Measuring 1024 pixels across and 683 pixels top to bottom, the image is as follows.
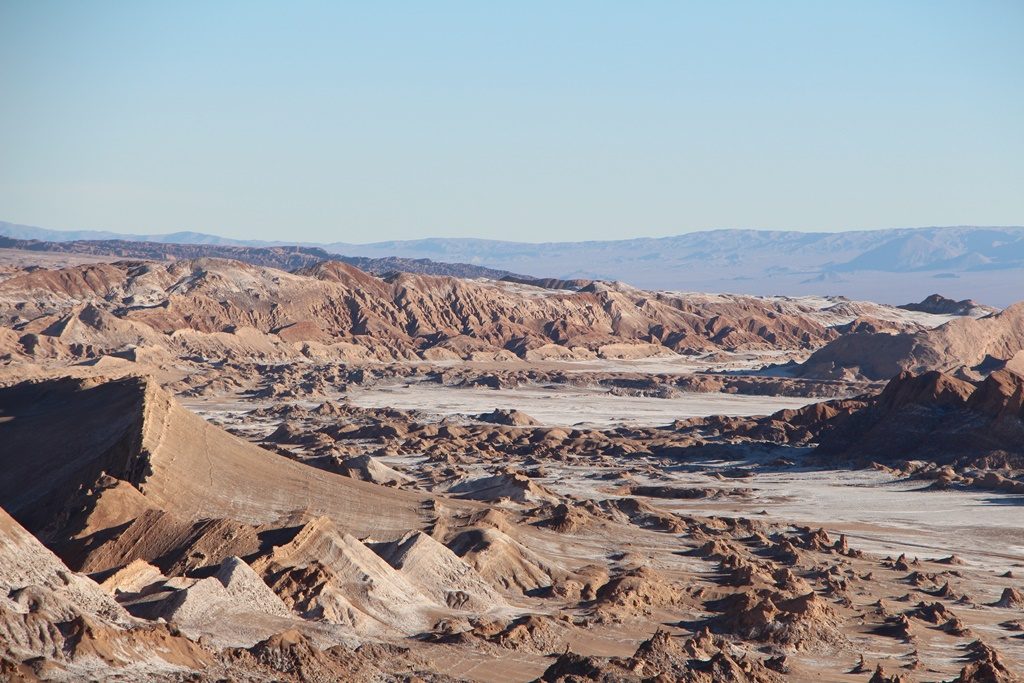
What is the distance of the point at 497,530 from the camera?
111 feet

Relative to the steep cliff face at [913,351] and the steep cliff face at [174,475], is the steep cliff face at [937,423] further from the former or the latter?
the steep cliff face at [913,351]

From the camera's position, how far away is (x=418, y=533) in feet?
102

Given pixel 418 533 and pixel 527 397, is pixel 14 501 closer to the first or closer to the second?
pixel 418 533

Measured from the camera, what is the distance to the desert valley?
23.7m

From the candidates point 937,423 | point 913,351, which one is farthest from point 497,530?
point 913,351

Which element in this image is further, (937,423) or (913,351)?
(913,351)

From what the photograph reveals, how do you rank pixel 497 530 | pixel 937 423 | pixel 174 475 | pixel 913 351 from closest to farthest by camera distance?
1. pixel 174 475
2. pixel 497 530
3. pixel 937 423
4. pixel 913 351

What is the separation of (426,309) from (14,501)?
307 feet

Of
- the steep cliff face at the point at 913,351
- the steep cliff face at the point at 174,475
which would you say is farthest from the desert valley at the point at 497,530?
the steep cliff face at the point at 913,351

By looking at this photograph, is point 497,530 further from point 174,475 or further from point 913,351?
point 913,351

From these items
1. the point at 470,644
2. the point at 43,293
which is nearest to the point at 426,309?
the point at 43,293

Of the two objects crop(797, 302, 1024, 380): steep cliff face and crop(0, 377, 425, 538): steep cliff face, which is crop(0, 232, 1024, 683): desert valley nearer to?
crop(0, 377, 425, 538): steep cliff face

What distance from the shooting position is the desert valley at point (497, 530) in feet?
77.7

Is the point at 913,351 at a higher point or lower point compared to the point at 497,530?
higher
